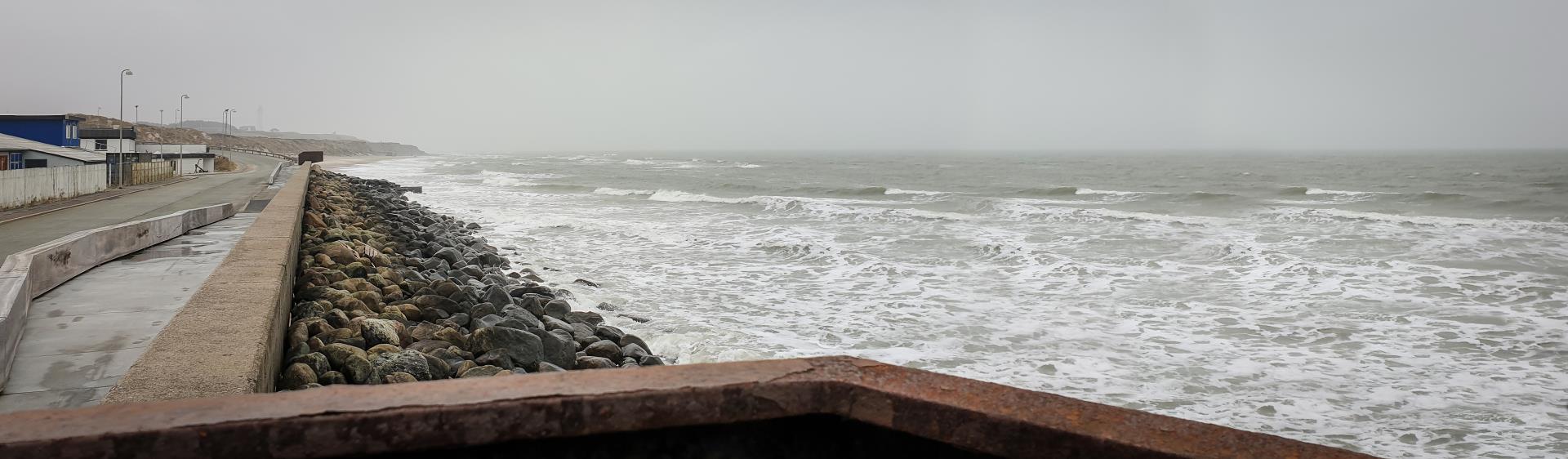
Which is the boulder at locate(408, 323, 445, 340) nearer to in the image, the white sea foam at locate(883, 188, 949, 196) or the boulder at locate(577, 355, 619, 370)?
the boulder at locate(577, 355, 619, 370)

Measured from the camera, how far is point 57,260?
21.6 ft

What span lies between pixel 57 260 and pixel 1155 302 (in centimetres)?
1061

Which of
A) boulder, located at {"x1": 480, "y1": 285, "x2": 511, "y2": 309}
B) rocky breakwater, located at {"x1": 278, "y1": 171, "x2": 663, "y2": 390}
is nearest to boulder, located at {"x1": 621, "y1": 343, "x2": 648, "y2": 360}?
rocky breakwater, located at {"x1": 278, "y1": 171, "x2": 663, "y2": 390}

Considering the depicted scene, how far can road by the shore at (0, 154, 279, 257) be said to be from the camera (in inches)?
432

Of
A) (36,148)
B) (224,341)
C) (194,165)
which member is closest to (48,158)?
(36,148)

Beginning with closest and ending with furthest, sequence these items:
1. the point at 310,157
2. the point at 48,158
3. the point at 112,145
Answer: the point at 48,158, the point at 112,145, the point at 310,157

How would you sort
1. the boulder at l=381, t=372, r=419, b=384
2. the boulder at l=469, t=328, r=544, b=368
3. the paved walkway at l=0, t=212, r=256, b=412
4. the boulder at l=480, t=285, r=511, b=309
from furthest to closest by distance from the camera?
the boulder at l=480, t=285, r=511, b=309 < the boulder at l=469, t=328, r=544, b=368 < the boulder at l=381, t=372, r=419, b=384 < the paved walkway at l=0, t=212, r=256, b=412

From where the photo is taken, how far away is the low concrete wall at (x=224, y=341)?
3148mm

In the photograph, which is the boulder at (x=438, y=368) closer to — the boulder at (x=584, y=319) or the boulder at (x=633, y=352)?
the boulder at (x=633, y=352)

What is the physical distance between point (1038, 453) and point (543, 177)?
49691 mm

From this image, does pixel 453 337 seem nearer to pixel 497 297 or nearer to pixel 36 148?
pixel 497 297

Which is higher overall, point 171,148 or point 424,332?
point 171,148

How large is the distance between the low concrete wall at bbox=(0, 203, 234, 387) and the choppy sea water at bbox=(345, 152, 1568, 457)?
4333 mm

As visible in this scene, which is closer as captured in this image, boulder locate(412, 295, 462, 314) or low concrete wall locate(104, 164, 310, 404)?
low concrete wall locate(104, 164, 310, 404)
